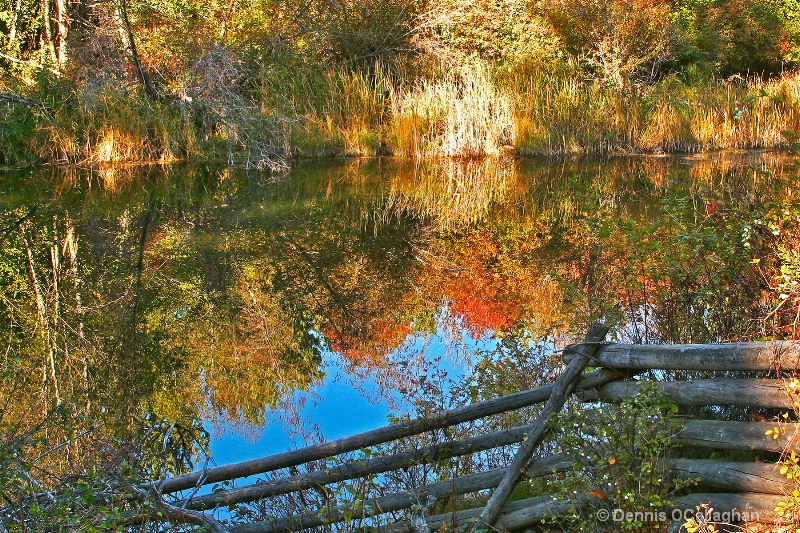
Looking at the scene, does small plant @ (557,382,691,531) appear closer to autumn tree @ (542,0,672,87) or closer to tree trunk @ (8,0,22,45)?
autumn tree @ (542,0,672,87)

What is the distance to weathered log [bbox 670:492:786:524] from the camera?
2873mm

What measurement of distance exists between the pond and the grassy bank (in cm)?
343

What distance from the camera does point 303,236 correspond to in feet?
32.4

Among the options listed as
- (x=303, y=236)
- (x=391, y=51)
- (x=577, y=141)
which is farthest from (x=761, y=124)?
(x=303, y=236)

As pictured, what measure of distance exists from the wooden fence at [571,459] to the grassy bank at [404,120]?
1235 centimetres

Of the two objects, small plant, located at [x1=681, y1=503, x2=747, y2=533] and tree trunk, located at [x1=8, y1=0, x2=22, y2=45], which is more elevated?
tree trunk, located at [x1=8, y1=0, x2=22, y2=45]

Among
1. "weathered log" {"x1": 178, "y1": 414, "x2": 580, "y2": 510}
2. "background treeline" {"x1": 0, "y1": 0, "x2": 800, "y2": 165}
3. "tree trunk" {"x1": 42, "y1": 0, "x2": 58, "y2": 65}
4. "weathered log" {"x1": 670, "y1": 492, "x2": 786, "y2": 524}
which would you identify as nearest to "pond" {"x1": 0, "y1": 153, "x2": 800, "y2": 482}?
"weathered log" {"x1": 178, "y1": 414, "x2": 580, "y2": 510}

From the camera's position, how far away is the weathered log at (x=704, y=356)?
3000mm

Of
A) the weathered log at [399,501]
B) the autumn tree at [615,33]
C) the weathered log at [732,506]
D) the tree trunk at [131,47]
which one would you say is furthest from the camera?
the autumn tree at [615,33]

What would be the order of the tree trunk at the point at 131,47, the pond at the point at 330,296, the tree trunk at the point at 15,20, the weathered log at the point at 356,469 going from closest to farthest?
the weathered log at the point at 356,469 < the pond at the point at 330,296 < the tree trunk at the point at 131,47 < the tree trunk at the point at 15,20

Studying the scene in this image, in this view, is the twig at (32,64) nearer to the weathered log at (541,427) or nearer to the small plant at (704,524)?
the weathered log at (541,427)

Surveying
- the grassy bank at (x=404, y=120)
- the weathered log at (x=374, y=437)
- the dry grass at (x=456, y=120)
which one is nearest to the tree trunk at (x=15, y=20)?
the grassy bank at (x=404, y=120)

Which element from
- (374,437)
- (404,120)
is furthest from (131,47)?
(374,437)

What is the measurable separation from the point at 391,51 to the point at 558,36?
5311mm
